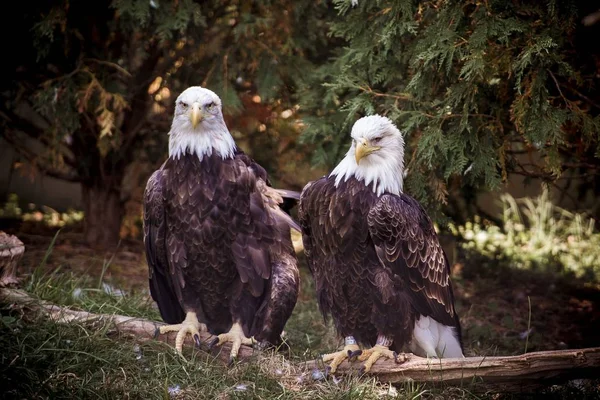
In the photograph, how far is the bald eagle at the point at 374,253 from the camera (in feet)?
11.7

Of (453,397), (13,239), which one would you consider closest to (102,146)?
(13,239)

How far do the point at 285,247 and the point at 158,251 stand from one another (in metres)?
0.68

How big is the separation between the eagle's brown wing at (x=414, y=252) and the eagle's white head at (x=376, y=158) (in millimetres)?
91

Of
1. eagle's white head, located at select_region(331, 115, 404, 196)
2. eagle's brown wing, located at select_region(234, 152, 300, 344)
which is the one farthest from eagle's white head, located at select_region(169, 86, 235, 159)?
eagle's white head, located at select_region(331, 115, 404, 196)

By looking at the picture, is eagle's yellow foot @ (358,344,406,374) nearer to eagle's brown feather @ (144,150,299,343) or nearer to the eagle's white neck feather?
eagle's brown feather @ (144,150,299,343)

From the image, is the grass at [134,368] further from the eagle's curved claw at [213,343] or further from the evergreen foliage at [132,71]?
the evergreen foliage at [132,71]

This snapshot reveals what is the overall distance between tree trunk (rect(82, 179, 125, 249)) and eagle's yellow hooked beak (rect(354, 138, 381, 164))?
3.48 m

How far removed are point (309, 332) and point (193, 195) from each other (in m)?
1.52

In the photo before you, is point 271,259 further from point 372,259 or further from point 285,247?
point 372,259

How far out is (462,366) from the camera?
348 cm

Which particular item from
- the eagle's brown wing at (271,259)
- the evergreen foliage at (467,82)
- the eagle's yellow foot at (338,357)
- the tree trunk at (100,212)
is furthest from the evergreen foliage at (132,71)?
the eagle's yellow foot at (338,357)

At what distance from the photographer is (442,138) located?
416 centimetres

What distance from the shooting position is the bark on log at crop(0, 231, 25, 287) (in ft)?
14.1

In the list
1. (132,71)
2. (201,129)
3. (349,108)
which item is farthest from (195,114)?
(132,71)
